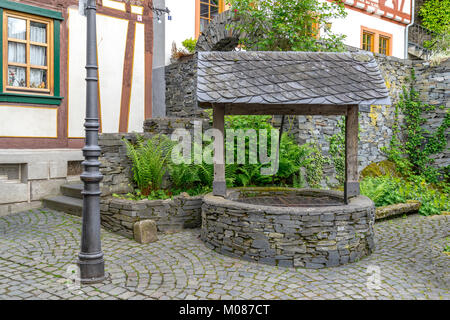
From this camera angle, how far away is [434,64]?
10.7 meters

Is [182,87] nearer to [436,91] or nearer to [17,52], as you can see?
[17,52]

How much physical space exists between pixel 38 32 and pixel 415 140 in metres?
9.34

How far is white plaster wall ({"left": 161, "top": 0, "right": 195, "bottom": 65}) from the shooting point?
988cm

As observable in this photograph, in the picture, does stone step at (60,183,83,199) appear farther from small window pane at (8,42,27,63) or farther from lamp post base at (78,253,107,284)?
lamp post base at (78,253,107,284)

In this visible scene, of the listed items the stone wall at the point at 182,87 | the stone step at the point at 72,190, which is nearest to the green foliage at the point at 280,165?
the stone wall at the point at 182,87

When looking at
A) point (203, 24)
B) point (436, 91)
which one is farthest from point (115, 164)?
point (436, 91)

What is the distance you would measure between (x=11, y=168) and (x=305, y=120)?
5.32 meters

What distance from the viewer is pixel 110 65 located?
8477 mm

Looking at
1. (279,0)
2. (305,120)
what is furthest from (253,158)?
(279,0)

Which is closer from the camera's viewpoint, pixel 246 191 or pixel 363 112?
pixel 246 191

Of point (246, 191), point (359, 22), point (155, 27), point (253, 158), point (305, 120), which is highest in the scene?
point (359, 22)

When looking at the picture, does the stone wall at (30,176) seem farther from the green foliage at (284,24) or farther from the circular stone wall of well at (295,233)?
the green foliage at (284,24)

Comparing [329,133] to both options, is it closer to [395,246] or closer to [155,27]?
[395,246]

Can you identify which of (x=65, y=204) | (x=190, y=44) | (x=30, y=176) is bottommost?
(x=65, y=204)
